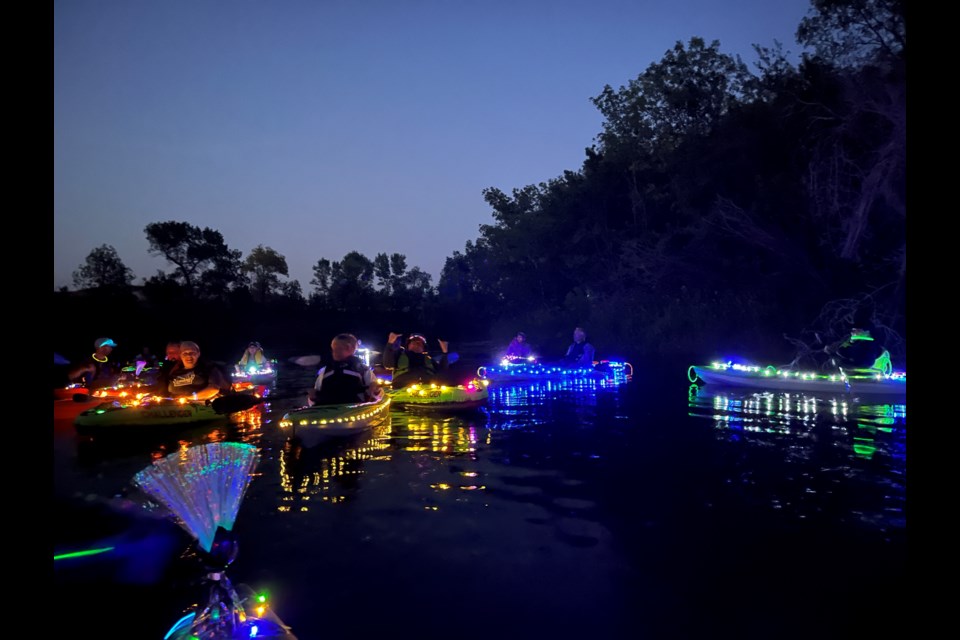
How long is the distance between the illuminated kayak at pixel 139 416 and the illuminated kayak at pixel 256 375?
20.5ft

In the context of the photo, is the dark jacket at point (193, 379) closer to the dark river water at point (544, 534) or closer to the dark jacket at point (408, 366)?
the dark river water at point (544, 534)

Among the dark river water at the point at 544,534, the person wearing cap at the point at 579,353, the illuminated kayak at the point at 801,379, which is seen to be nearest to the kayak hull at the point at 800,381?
the illuminated kayak at the point at 801,379

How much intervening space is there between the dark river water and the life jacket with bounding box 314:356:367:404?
80 cm

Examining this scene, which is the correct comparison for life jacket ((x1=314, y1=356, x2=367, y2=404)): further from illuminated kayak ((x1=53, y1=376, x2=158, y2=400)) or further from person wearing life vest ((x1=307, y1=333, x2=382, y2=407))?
illuminated kayak ((x1=53, y1=376, x2=158, y2=400))

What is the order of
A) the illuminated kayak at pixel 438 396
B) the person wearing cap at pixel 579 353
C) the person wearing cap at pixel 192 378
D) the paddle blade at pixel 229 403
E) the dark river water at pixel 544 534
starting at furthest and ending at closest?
the person wearing cap at pixel 579 353 < the illuminated kayak at pixel 438 396 < the person wearing cap at pixel 192 378 < the paddle blade at pixel 229 403 < the dark river water at pixel 544 534

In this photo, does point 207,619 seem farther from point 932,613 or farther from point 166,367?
point 166,367

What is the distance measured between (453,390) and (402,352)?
1659 millimetres

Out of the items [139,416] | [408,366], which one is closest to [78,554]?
[139,416]

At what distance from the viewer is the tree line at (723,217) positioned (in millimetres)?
20875

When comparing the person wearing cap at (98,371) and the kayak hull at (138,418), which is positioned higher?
the person wearing cap at (98,371)

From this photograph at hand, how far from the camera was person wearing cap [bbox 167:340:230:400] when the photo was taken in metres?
12.0

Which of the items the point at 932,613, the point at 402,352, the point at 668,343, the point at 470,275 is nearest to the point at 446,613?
the point at 932,613

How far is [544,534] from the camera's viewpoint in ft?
18.5

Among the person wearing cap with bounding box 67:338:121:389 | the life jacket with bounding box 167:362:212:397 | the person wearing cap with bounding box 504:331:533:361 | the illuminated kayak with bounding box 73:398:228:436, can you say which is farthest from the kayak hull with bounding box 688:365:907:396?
the person wearing cap with bounding box 67:338:121:389
